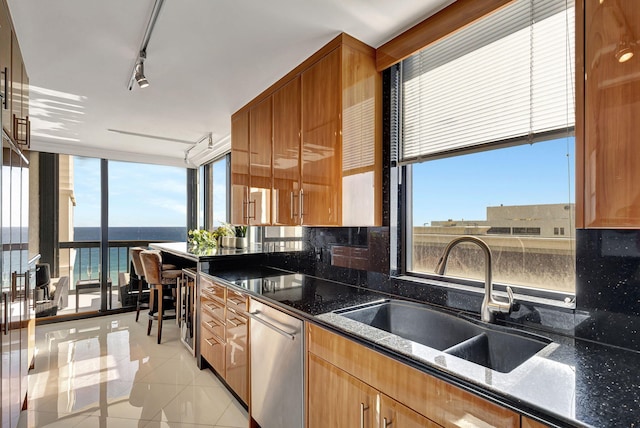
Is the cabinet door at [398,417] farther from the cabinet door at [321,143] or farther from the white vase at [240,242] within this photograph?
the white vase at [240,242]

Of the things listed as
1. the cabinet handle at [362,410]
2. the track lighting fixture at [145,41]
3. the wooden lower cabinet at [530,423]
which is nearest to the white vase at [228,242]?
the track lighting fixture at [145,41]

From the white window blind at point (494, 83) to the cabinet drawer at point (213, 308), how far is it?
1787mm

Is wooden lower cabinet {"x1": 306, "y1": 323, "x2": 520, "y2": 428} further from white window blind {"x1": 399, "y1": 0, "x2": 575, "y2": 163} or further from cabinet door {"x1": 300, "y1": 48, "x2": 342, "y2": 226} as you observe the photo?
white window blind {"x1": 399, "y1": 0, "x2": 575, "y2": 163}

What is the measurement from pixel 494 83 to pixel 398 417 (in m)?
1.55

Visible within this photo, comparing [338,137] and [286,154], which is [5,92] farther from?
[338,137]

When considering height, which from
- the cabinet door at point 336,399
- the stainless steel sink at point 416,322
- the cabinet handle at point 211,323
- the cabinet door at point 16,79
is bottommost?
the cabinet handle at point 211,323

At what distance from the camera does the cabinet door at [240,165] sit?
3020 mm

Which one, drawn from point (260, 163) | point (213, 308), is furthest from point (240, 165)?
point (213, 308)

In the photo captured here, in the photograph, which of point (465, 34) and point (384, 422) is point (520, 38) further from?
point (384, 422)

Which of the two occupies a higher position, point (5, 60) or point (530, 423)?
point (5, 60)

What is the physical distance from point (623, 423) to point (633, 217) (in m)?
0.54

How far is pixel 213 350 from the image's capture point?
2.75 m

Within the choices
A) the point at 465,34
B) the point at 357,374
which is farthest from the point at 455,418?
the point at 465,34

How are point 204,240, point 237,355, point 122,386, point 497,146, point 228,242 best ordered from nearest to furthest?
point 497,146 → point 237,355 → point 122,386 → point 228,242 → point 204,240
